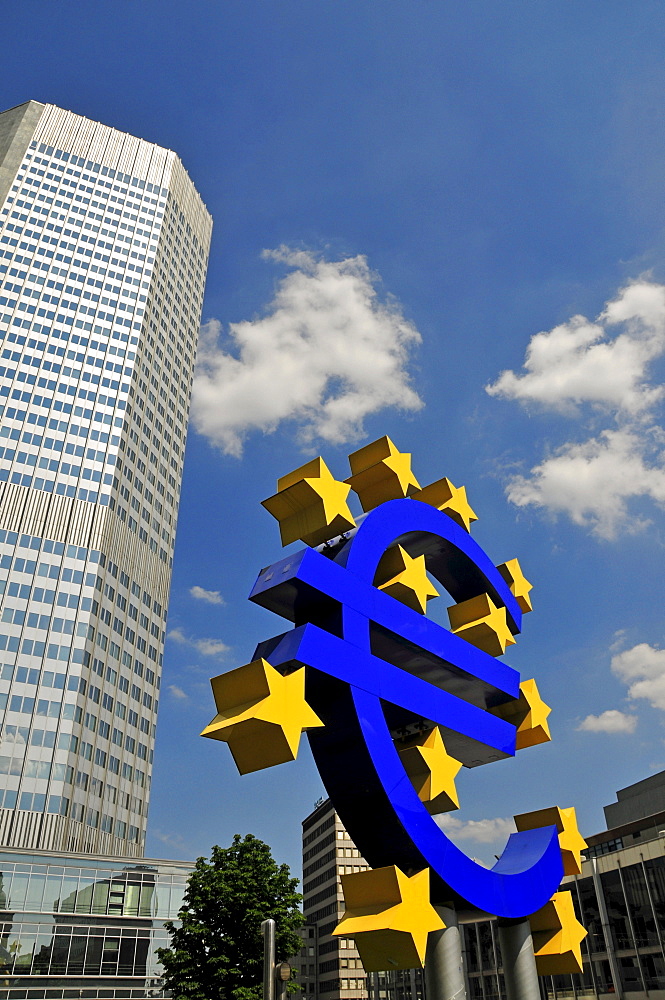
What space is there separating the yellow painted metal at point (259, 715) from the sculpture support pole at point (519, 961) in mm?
7459

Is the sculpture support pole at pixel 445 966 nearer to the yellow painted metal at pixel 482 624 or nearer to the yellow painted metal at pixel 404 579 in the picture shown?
the yellow painted metal at pixel 404 579

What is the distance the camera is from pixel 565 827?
16453 millimetres

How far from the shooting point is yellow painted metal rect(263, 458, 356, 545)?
14.1 m

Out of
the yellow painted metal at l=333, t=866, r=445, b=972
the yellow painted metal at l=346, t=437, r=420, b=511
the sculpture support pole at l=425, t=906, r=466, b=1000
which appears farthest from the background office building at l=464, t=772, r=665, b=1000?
the yellow painted metal at l=333, t=866, r=445, b=972

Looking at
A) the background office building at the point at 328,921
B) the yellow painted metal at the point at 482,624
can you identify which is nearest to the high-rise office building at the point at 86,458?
the background office building at the point at 328,921

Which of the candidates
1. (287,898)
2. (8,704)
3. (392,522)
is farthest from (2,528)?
(392,522)

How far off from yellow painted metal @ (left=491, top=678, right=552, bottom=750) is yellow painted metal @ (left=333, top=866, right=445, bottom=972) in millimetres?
6225

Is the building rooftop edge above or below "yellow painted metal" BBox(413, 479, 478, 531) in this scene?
below

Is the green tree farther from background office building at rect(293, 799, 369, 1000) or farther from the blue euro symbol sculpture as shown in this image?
background office building at rect(293, 799, 369, 1000)

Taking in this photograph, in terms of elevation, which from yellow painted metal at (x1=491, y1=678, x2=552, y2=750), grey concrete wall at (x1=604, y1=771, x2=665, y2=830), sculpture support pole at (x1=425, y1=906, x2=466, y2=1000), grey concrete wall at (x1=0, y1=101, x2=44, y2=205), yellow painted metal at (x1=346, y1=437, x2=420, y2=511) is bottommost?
sculpture support pole at (x1=425, y1=906, x2=466, y2=1000)

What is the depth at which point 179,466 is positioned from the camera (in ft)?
278

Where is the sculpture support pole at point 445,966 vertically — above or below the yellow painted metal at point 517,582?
below

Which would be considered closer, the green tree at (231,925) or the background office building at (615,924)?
the green tree at (231,925)

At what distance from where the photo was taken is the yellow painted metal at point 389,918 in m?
11.0
